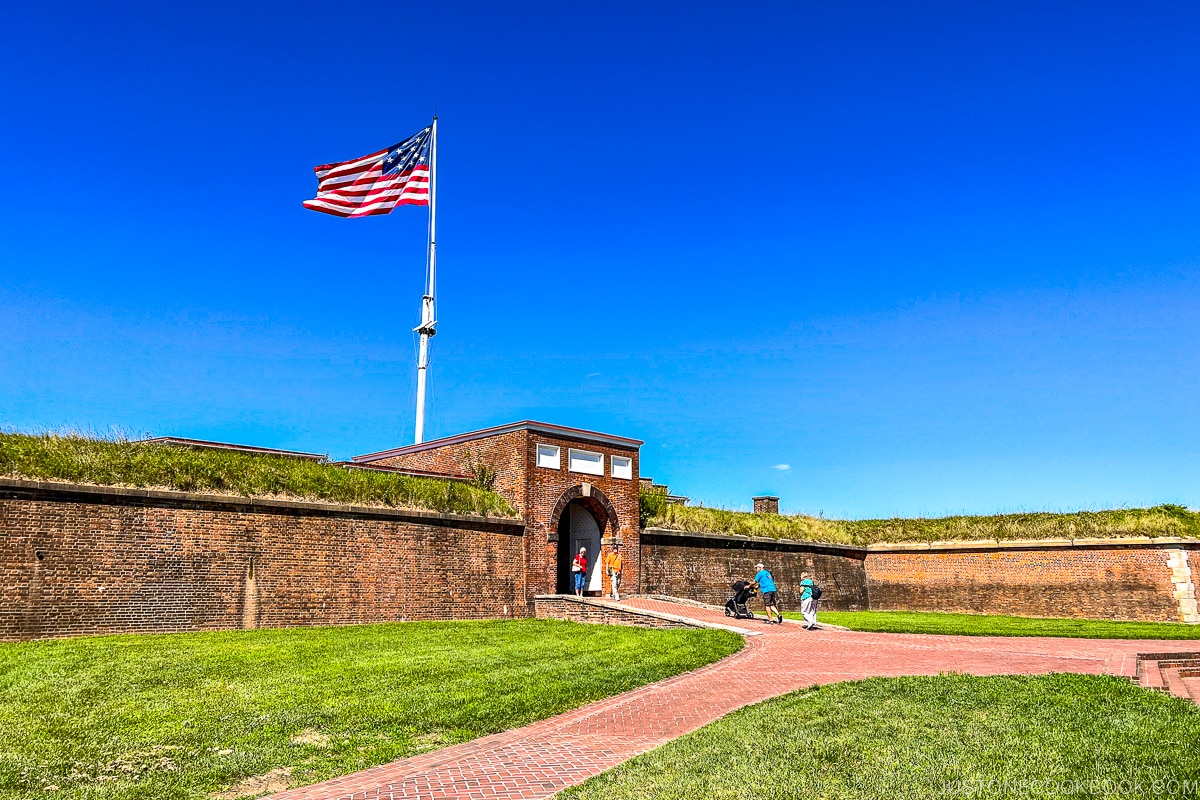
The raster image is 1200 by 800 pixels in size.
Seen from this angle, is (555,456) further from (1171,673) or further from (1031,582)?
(1031,582)

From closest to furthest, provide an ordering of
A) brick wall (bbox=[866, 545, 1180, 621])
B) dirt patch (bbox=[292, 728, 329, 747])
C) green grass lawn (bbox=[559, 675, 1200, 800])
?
green grass lawn (bbox=[559, 675, 1200, 800]) → dirt patch (bbox=[292, 728, 329, 747]) → brick wall (bbox=[866, 545, 1180, 621])

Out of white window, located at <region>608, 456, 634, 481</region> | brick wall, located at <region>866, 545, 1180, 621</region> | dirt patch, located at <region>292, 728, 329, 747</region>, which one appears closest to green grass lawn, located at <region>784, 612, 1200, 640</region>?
brick wall, located at <region>866, 545, 1180, 621</region>

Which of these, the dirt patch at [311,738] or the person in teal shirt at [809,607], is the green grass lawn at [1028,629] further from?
the dirt patch at [311,738]

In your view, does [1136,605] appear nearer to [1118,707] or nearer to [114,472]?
[1118,707]

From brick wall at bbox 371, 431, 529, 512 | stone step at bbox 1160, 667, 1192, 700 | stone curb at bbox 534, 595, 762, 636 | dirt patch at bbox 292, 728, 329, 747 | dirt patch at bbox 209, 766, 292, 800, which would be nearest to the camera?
dirt patch at bbox 209, 766, 292, 800

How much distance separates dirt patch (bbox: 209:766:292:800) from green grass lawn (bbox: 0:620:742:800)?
0.04 m

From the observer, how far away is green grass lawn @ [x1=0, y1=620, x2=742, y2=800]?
7.23m

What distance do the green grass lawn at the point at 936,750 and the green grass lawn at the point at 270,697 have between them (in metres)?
2.66

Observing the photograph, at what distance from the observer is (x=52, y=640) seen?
1363 centimetres

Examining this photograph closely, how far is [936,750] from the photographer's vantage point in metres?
6.71

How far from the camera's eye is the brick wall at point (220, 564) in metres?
14.0

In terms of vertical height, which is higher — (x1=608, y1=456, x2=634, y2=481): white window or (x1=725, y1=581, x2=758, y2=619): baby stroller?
(x1=608, y1=456, x2=634, y2=481): white window

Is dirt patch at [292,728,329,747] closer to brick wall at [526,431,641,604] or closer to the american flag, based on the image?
brick wall at [526,431,641,604]

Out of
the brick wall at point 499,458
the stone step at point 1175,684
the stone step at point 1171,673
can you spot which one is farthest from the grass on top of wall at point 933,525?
the stone step at point 1175,684
